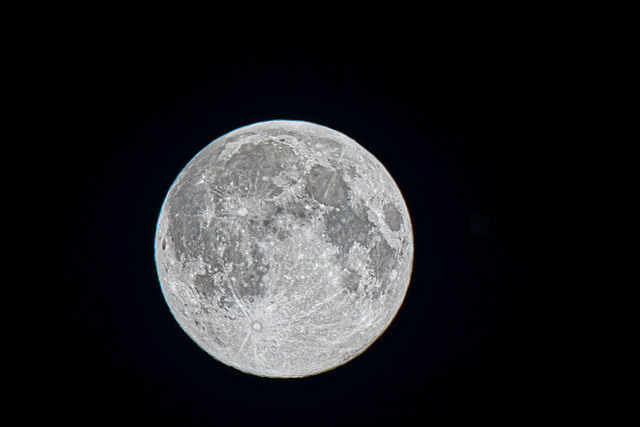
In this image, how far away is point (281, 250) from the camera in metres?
1.78

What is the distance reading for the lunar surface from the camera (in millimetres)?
1798

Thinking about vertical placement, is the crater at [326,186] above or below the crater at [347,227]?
above

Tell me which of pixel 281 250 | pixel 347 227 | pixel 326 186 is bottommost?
pixel 281 250

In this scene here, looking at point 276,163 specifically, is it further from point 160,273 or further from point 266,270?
point 160,273

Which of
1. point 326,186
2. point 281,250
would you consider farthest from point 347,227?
point 281,250

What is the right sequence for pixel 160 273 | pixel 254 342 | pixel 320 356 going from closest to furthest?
1. pixel 254 342
2. pixel 320 356
3. pixel 160 273

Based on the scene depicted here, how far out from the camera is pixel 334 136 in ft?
7.31

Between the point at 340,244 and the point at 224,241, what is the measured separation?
1.77ft

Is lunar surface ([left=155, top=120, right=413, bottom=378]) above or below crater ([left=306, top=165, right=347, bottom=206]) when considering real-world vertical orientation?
below

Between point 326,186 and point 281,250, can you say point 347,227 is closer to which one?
point 326,186

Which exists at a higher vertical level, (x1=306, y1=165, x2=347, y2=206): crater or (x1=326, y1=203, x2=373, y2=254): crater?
(x1=306, y1=165, x2=347, y2=206): crater

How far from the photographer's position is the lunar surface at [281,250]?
1.80 m

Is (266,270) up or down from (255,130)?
down

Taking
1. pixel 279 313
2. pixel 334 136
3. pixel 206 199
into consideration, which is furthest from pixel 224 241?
pixel 334 136
